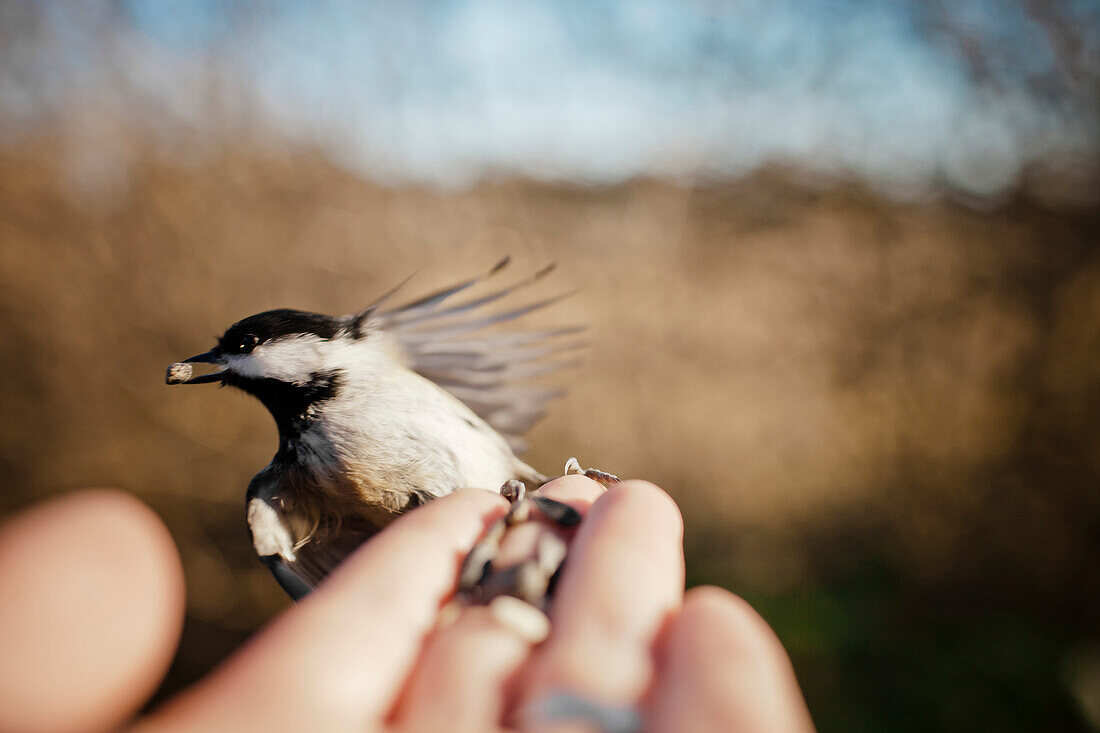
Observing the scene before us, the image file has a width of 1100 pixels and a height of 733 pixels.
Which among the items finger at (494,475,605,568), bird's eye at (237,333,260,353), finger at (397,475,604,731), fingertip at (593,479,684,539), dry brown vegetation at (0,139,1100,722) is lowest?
dry brown vegetation at (0,139,1100,722)

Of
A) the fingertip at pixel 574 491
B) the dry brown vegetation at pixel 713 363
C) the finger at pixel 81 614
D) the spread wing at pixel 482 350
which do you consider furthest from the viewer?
the dry brown vegetation at pixel 713 363

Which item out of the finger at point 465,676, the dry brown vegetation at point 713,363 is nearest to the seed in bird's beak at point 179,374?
the finger at point 465,676

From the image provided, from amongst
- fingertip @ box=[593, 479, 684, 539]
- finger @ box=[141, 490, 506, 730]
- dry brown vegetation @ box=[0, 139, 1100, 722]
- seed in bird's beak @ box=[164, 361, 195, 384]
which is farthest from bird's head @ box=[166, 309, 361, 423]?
dry brown vegetation @ box=[0, 139, 1100, 722]

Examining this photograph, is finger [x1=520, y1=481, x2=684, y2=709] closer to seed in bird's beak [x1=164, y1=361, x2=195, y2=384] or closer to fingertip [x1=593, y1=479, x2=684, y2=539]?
fingertip [x1=593, y1=479, x2=684, y2=539]

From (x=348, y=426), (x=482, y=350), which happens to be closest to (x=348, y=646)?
(x=348, y=426)

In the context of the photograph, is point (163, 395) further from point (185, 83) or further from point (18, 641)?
point (18, 641)

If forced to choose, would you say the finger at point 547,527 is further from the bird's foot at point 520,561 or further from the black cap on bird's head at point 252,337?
the black cap on bird's head at point 252,337

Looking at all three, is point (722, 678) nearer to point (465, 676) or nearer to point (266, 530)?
point (465, 676)
